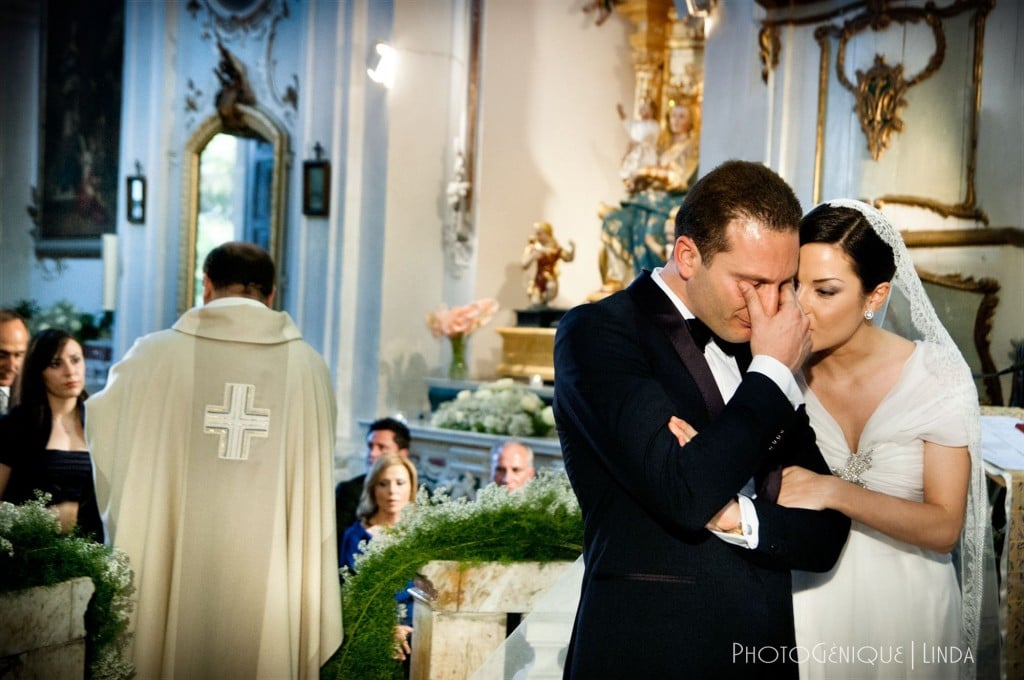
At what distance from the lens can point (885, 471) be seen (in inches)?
99.2

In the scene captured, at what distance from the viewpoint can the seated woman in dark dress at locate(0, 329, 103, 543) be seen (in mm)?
4102

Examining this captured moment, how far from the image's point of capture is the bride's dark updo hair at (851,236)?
2.50 m

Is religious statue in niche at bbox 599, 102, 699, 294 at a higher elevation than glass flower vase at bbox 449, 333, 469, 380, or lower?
higher

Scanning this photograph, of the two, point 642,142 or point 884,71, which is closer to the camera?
point 884,71

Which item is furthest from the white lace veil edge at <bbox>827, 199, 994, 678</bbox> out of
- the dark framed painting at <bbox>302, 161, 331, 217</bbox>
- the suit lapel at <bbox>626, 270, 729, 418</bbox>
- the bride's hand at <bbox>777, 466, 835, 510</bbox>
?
the dark framed painting at <bbox>302, 161, 331, 217</bbox>

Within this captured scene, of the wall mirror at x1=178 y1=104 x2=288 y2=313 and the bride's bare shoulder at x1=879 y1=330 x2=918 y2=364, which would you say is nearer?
the bride's bare shoulder at x1=879 y1=330 x2=918 y2=364

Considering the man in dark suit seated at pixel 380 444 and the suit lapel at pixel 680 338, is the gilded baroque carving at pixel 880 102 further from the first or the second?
the suit lapel at pixel 680 338

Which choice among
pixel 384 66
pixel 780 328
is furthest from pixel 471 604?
pixel 384 66

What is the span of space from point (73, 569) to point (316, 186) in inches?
303

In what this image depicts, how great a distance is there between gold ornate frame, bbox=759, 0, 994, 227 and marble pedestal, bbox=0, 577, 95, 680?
562 cm

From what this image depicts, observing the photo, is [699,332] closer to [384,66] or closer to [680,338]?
[680,338]

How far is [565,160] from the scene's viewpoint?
35.8 feet

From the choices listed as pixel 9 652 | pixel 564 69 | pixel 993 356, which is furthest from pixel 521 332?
pixel 9 652

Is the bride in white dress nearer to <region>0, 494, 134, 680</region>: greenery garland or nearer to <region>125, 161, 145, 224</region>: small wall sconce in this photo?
<region>0, 494, 134, 680</region>: greenery garland
